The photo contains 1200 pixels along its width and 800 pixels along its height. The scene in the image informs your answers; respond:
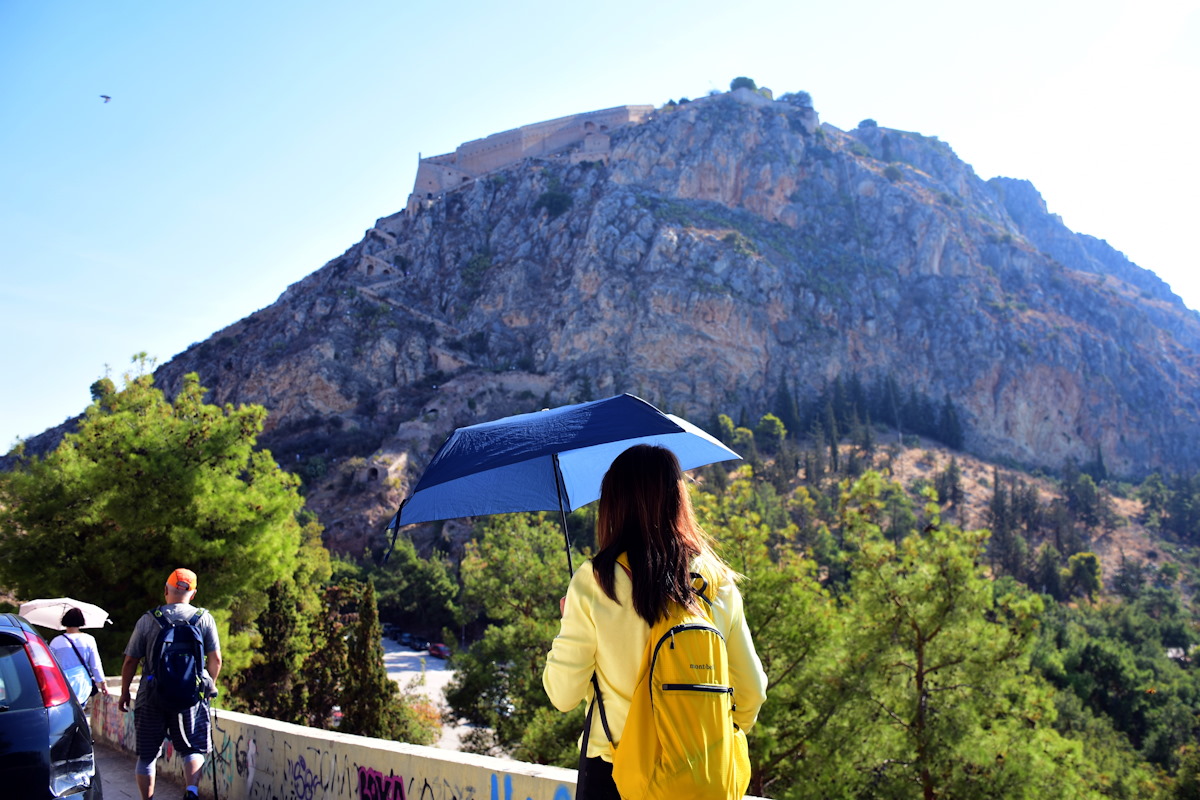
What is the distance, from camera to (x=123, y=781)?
19.5 feet

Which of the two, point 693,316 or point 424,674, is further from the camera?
point 693,316

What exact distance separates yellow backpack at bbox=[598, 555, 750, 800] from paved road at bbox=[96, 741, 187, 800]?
504 cm

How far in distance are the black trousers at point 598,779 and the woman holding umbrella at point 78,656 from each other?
510 cm

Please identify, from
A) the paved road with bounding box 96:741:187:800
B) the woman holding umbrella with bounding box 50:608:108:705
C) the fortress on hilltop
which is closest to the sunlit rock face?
the fortress on hilltop

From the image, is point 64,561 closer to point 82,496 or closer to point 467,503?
point 82,496

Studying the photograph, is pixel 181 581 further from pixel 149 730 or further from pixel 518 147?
pixel 518 147

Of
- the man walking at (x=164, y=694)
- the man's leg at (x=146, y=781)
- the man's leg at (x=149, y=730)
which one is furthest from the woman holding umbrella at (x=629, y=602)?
the man's leg at (x=146, y=781)

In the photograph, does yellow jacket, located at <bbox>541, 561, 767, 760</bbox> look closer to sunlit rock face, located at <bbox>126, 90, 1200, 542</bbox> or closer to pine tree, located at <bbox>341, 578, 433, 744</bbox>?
pine tree, located at <bbox>341, 578, 433, 744</bbox>

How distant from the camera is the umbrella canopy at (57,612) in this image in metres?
6.54

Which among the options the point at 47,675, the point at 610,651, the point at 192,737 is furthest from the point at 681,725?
the point at 192,737

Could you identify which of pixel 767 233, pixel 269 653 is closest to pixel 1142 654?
pixel 269 653

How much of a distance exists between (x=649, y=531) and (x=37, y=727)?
2.98 m

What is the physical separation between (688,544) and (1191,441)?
106 meters

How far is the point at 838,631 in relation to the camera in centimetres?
1225
